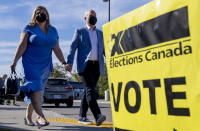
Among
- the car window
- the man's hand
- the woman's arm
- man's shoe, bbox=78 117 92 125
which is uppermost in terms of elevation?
the car window

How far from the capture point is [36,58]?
5.85 metres

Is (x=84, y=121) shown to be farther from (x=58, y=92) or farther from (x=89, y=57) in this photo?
(x=58, y=92)

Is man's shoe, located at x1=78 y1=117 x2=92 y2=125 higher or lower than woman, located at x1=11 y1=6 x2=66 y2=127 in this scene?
lower

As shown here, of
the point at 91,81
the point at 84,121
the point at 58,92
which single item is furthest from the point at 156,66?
the point at 58,92

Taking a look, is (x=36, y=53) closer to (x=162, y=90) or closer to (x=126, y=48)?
(x=126, y=48)

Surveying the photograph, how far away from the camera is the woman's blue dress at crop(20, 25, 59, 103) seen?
579 cm

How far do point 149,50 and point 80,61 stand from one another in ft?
12.9

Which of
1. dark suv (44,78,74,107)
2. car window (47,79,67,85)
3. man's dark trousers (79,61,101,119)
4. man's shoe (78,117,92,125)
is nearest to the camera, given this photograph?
man's dark trousers (79,61,101,119)

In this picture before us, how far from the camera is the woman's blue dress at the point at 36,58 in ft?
19.0

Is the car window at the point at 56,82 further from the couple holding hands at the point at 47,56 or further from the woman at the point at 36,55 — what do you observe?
the woman at the point at 36,55

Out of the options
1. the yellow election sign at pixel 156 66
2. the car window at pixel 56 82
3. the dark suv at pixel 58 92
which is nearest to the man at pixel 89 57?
the yellow election sign at pixel 156 66

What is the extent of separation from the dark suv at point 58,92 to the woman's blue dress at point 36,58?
12267 mm

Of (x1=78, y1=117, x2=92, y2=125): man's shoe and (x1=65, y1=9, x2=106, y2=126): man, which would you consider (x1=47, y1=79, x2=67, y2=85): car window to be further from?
(x1=65, y1=9, x2=106, y2=126): man

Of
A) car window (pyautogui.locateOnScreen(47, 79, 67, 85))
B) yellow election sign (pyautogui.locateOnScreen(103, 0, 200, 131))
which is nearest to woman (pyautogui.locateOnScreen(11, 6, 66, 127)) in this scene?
yellow election sign (pyautogui.locateOnScreen(103, 0, 200, 131))
